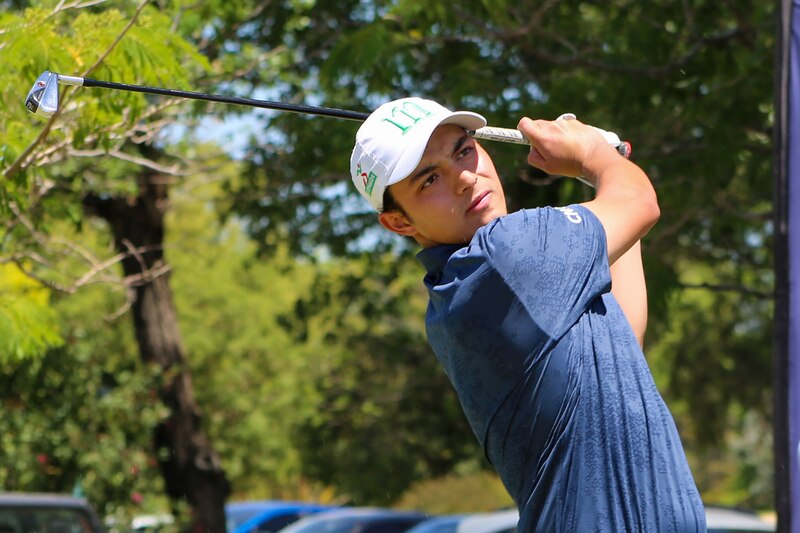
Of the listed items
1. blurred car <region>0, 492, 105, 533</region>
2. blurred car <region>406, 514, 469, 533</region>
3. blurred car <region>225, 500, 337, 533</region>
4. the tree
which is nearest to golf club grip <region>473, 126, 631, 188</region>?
the tree

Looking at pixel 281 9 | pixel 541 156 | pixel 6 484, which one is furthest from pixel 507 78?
pixel 541 156

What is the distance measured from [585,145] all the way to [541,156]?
10 centimetres

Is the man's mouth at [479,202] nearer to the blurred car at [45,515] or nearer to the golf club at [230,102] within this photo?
the golf club at [230,102]

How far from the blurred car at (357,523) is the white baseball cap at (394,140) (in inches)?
454

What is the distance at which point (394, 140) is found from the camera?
2281 millimetres

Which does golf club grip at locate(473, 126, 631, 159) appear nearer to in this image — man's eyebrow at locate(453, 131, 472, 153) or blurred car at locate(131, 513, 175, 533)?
man's eyebrow at locate(453, 131, 472, 153)

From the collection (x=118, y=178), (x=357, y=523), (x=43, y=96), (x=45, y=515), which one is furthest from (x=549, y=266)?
(x=357, y=523)

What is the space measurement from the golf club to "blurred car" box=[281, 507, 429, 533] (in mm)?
10886

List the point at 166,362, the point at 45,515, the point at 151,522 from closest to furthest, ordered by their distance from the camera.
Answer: the point at 45,515
the point at 151,522
the point at 166,362

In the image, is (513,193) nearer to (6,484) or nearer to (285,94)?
(285,94)

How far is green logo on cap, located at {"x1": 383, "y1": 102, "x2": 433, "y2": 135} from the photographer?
2.30m

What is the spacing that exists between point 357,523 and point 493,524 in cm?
502

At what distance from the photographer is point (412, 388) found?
16.2 metres

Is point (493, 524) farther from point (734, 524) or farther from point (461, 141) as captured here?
point (461, 141)
